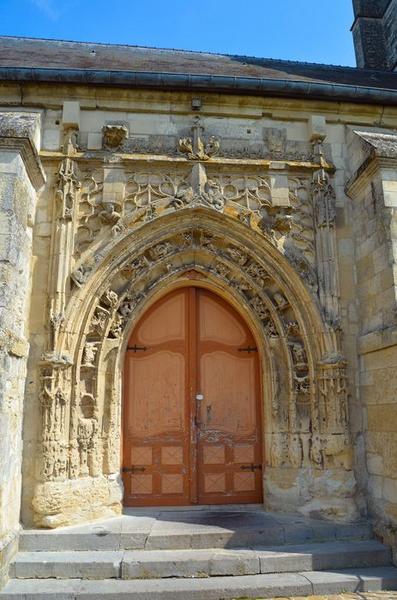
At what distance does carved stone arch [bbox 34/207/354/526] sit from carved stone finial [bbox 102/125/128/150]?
997 millimetres

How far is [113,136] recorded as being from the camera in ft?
17.2

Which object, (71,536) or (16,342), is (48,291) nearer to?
(16,342)

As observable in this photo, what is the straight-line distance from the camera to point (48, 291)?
4.79 meters

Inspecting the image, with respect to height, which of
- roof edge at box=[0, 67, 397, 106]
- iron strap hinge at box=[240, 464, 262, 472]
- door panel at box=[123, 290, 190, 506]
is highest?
roof edge at box=[0, 67, 397, 106]

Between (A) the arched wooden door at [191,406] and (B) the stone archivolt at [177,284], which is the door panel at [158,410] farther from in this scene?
(B) the stone archivolt at [177,284]

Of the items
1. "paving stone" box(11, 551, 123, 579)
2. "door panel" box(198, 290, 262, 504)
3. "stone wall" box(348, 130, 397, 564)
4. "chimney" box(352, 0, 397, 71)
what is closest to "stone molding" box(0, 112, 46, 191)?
"door panel" box(198, 290, 262, 504)

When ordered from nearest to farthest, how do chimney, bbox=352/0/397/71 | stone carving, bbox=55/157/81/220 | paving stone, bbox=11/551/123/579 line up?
paving stone, bbox=11/551/123/579
stone carving, bbox=55/157/81/220
chimney, bbox=352/0/397/71

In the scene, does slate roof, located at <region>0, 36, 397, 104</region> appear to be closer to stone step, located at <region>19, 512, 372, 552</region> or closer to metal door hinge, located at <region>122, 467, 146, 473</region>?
metal door hinge, located at <region>122, 467, 146, 473</region>

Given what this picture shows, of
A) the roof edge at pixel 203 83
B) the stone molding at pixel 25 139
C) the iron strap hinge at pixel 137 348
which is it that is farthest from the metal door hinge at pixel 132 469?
the roof edge at pixel 203 83

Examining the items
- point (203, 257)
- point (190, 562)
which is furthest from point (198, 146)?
point (190, 562)

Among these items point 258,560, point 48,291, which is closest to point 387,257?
point 258,560

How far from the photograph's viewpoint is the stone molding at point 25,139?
4.43 m

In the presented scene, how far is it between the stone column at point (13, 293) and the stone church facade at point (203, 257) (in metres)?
0.03

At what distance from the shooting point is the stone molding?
4.43 metres
